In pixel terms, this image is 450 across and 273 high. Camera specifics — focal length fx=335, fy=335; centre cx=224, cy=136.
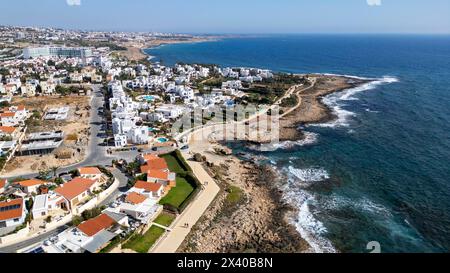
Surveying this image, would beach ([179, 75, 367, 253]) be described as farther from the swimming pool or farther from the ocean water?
the swimming pool

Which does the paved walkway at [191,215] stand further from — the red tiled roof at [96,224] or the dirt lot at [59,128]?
the dirt lot at [59,128]

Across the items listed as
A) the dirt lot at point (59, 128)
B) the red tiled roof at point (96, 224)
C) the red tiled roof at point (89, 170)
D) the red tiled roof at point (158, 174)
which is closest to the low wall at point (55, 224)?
the red tiled roof at point (89, 170)

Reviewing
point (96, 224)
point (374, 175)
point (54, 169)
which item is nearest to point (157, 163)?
point (54, 169)

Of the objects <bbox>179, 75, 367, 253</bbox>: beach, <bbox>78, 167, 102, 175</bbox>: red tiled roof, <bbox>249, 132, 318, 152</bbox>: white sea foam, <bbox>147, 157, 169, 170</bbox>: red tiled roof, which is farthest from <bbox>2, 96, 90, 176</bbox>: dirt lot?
<bbox>249, 132, 318, 152</bbox>: white sea foam

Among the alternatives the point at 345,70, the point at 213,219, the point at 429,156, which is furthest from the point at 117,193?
the point at 345,70

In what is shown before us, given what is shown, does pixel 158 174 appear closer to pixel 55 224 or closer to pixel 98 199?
pixel 98 199
